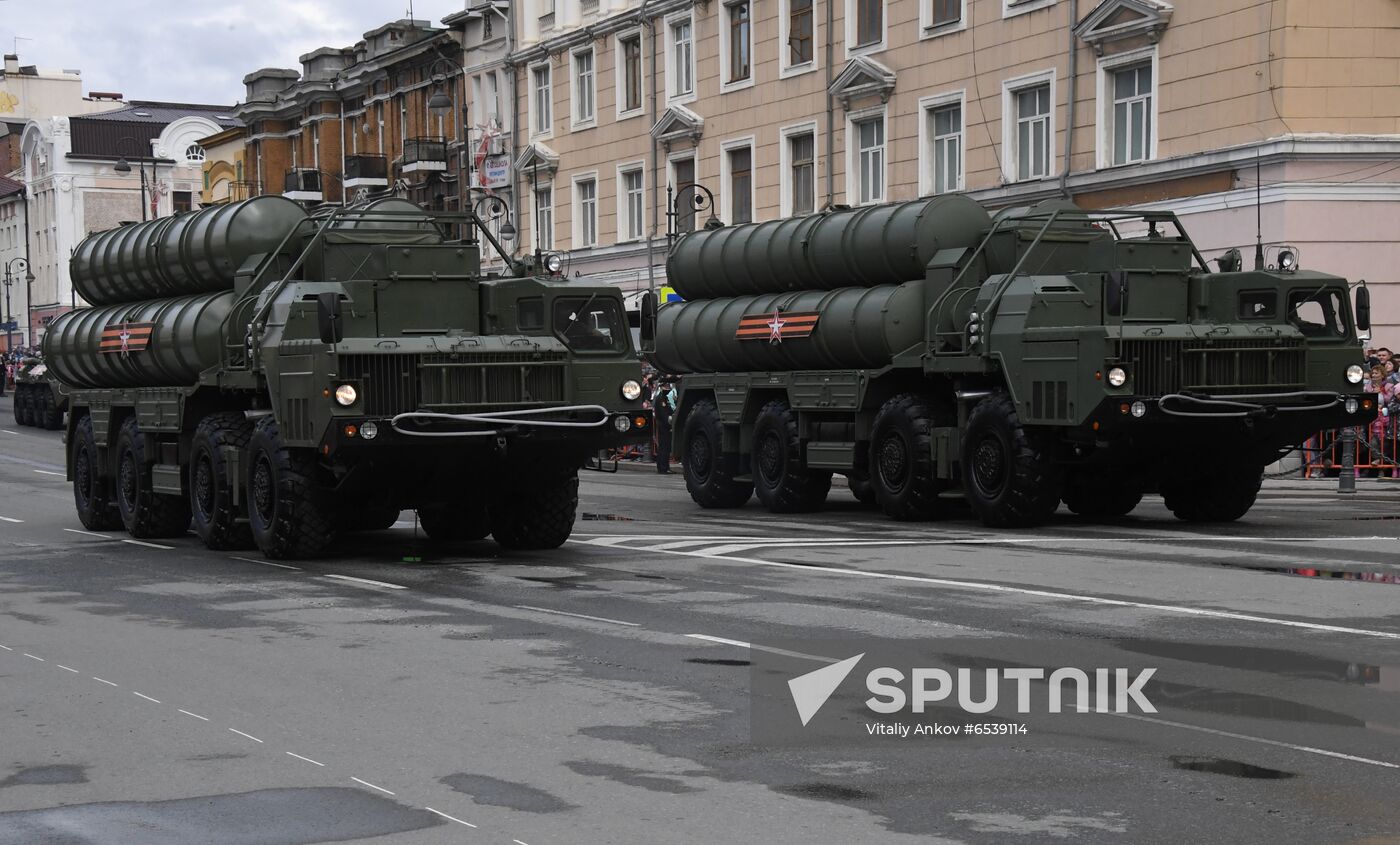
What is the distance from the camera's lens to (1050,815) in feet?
24.8

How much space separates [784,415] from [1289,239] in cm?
859

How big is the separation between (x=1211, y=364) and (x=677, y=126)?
2759cm

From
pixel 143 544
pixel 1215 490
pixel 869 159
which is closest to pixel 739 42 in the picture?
pixel 869 159

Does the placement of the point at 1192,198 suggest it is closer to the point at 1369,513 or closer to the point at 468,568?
the point at 1369,513

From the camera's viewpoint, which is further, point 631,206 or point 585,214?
point 585,214

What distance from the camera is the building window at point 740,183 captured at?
1731 inches

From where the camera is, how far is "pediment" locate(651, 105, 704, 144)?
4562cm

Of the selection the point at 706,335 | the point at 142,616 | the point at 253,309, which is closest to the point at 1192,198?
the point at 706,335

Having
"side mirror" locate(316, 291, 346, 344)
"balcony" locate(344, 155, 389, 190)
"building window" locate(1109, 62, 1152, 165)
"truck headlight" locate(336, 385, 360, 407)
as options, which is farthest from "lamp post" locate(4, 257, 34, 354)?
"truck headlight" locate(336, 385, 360, 407)

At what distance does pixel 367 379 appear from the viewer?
56.7 ft

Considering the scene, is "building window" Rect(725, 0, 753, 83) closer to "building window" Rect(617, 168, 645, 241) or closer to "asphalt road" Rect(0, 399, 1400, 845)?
"building window" Rect(617, 168, 645, 241)

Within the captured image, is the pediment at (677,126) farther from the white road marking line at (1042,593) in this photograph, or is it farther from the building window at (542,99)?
the white road marking line at (1042,593)

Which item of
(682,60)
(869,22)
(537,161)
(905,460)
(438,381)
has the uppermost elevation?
(682,60)

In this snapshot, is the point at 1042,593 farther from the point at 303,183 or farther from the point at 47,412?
the point at 303,183
